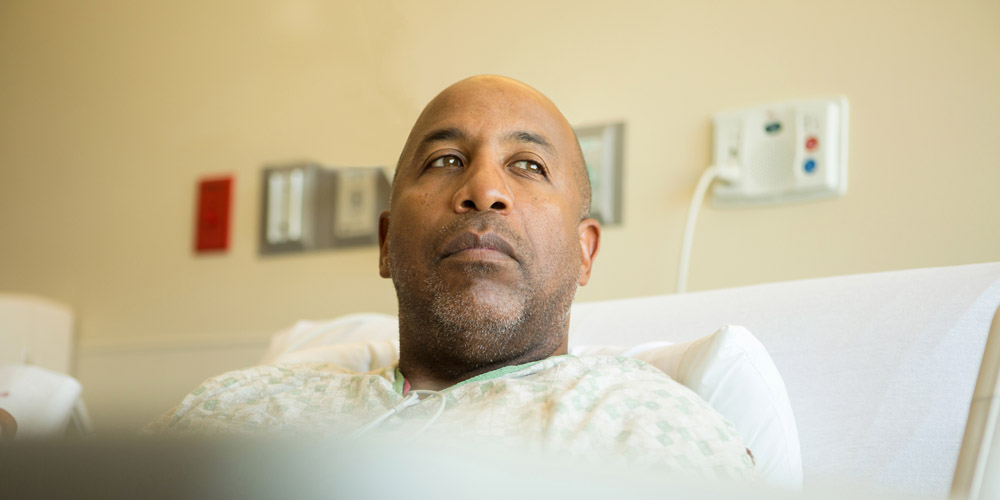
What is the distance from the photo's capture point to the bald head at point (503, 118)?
3.94 feet

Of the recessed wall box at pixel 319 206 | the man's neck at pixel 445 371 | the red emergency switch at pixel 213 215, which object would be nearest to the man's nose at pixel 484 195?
the man's neck at pixel 445 371

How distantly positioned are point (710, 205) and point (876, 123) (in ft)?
0.95

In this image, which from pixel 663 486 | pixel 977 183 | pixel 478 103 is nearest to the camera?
pixel 663 486

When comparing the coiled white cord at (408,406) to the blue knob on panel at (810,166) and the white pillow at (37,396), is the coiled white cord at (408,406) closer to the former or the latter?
the white pillow at (37,396)

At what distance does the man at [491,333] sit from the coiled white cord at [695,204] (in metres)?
0.26

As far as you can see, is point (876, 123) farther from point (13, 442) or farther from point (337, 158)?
point (13, 442)

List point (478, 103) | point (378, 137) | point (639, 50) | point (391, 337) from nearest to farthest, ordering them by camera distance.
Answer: point (478, 103), point (391, 337), point (639, 50), point (378, 137)

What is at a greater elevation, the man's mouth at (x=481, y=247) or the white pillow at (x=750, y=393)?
the man's mouth at (x=481, y=247)

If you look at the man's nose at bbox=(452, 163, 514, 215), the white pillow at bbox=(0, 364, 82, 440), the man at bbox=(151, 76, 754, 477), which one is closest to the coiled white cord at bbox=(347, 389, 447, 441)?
the man at bbox=(151, 76, 754, 477)

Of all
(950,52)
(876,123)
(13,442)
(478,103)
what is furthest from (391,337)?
(13,442)

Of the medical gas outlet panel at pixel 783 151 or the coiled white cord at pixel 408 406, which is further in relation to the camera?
the medical gas outlet panel at pixel 783 151

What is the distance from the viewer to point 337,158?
6.35 feet

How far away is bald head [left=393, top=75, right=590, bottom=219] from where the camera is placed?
1.20 m

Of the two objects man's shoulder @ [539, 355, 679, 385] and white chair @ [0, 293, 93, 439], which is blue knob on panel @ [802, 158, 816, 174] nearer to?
man's shoulder @ [539, 355, 679, 385]
